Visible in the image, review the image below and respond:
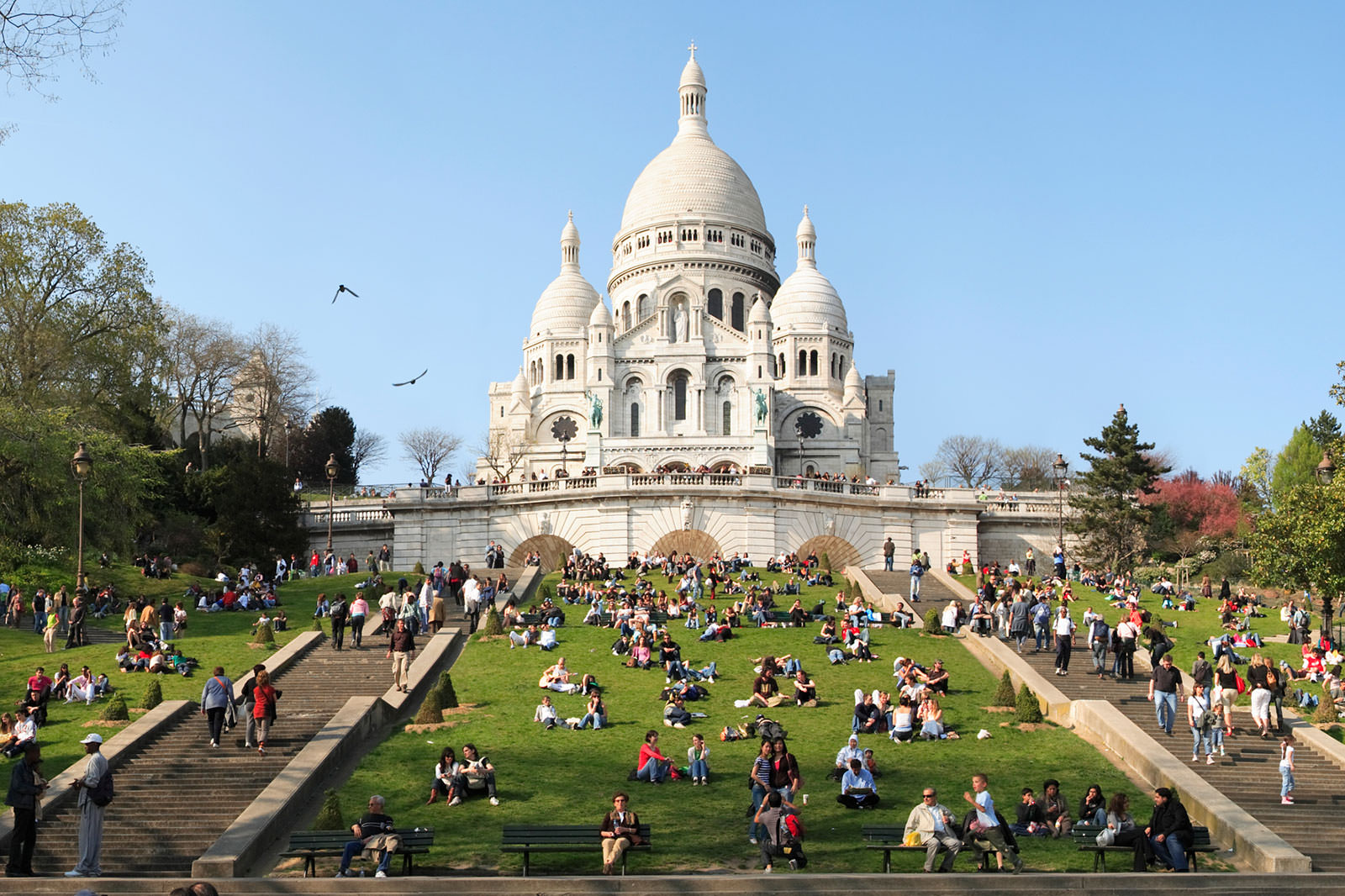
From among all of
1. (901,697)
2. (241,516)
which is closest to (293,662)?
(901,697)

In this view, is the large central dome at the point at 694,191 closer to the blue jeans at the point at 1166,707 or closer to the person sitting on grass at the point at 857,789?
the blue jeans at the point at 1166,707

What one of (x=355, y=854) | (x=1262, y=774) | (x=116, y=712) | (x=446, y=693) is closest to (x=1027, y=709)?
(x=1262, y=774)

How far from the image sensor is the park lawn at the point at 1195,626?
30.6 metres

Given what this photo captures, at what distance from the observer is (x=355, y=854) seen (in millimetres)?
16578

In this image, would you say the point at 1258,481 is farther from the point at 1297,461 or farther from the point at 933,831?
the point at 933,831

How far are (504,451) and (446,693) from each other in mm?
63270

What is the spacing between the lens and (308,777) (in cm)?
1975

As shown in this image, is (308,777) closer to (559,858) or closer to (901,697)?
(559,858)

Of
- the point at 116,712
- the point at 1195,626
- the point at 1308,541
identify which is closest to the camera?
the point at 116,712

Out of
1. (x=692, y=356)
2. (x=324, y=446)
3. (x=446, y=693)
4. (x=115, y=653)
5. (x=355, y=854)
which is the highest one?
(x=692, y=356)

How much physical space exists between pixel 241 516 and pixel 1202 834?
113ft

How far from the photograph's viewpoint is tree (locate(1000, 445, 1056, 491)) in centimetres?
9417

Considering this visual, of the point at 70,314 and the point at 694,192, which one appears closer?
the point at 70,314

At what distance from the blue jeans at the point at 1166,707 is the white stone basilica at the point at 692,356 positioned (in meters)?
49.7
